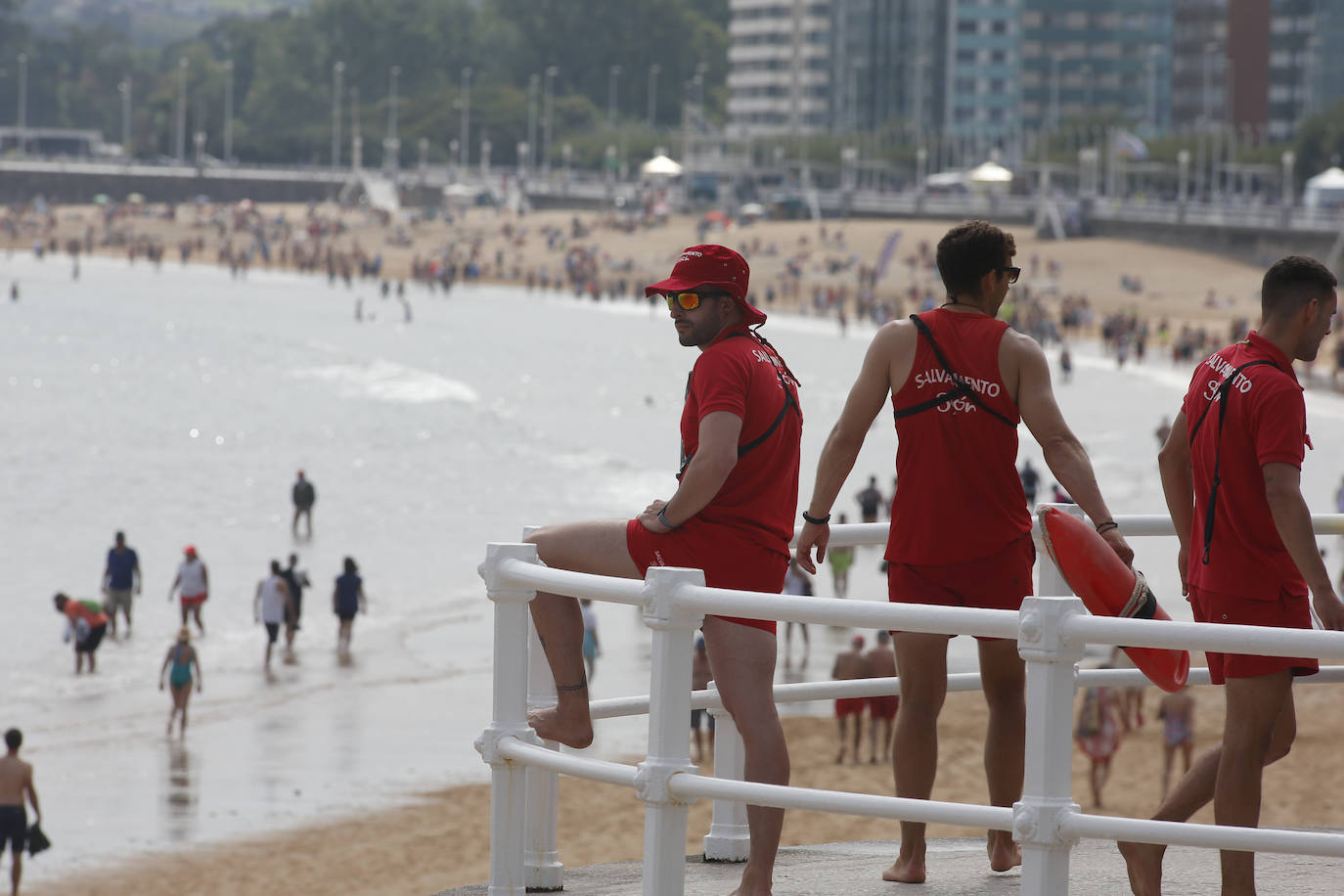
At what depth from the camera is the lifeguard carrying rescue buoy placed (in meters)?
3.30

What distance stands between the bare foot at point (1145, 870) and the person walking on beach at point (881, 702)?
888cm

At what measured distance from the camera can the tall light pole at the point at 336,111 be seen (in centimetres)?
13744

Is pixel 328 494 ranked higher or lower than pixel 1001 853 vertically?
lower

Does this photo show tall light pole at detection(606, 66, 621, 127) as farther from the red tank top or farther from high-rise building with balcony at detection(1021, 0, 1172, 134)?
the red tank top

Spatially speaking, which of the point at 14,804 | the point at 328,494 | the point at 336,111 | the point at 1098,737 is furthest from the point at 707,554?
the point at 336,111

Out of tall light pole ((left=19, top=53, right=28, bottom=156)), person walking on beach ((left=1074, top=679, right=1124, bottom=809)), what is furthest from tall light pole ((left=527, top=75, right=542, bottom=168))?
person walking on beach ((left=1074, top=679, right=1124, bottom=809))

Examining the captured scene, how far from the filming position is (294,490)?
29.9 meters

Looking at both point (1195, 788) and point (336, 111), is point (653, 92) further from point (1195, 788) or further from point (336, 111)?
point (1195, 788)

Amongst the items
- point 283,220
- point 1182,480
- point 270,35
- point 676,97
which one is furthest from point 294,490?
point 270,35

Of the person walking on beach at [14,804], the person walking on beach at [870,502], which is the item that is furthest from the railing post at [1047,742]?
the person walking on beach at [870,502]

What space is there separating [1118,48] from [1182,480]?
5078 inches

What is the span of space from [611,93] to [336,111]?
22223 mm

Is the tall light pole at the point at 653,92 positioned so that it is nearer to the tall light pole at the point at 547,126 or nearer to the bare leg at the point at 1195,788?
the tall light pole at the point at 547,126

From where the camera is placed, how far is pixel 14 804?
1177cm
